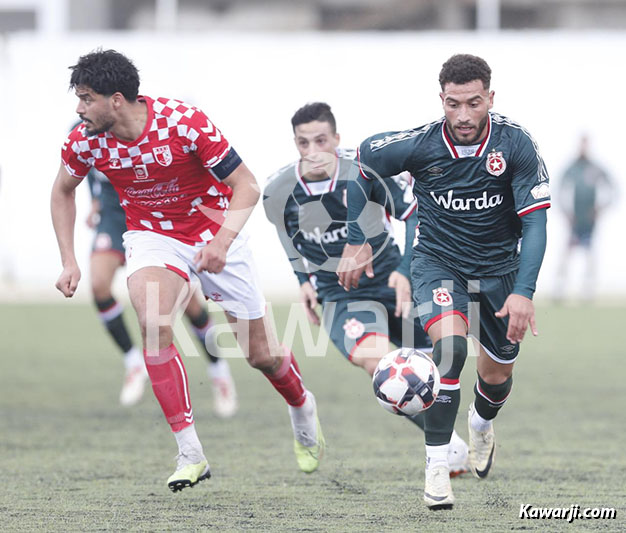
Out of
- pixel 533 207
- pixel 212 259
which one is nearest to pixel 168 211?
pixel 212 259

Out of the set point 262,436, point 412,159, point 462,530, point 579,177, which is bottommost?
point 579,177

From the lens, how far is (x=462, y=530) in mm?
4426

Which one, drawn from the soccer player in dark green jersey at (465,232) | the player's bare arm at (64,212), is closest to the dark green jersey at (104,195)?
the player's bare arm at (64,212)

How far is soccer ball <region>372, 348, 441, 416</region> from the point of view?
194 inches

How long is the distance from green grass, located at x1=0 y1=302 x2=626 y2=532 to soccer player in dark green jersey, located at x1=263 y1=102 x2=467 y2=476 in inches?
27.5

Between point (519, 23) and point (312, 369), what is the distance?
11245 millimetres

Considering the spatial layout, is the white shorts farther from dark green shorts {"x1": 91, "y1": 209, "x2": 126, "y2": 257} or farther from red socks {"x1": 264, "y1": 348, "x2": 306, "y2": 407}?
dark green shorts {"x1": 91, "y1": 209, "x2": 126, "y2": 257}

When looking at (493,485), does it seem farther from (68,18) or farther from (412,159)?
(68,18)

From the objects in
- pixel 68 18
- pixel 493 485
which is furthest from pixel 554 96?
pixel 493 485

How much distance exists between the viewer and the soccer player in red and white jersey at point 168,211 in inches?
203

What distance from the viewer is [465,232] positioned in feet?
17.4

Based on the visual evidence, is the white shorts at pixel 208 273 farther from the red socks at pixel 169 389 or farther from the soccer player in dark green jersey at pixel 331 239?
the soccer player in dark green jersey at pixel 331 239

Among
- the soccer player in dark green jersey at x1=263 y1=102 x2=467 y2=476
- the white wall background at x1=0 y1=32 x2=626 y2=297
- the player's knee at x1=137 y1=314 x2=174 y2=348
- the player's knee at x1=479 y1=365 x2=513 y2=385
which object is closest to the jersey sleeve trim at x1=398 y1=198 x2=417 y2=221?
the soccer player in dark green jersey at x1=263 y1=102 x2=467 y2=476

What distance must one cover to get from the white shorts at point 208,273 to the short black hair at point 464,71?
1464 mm
